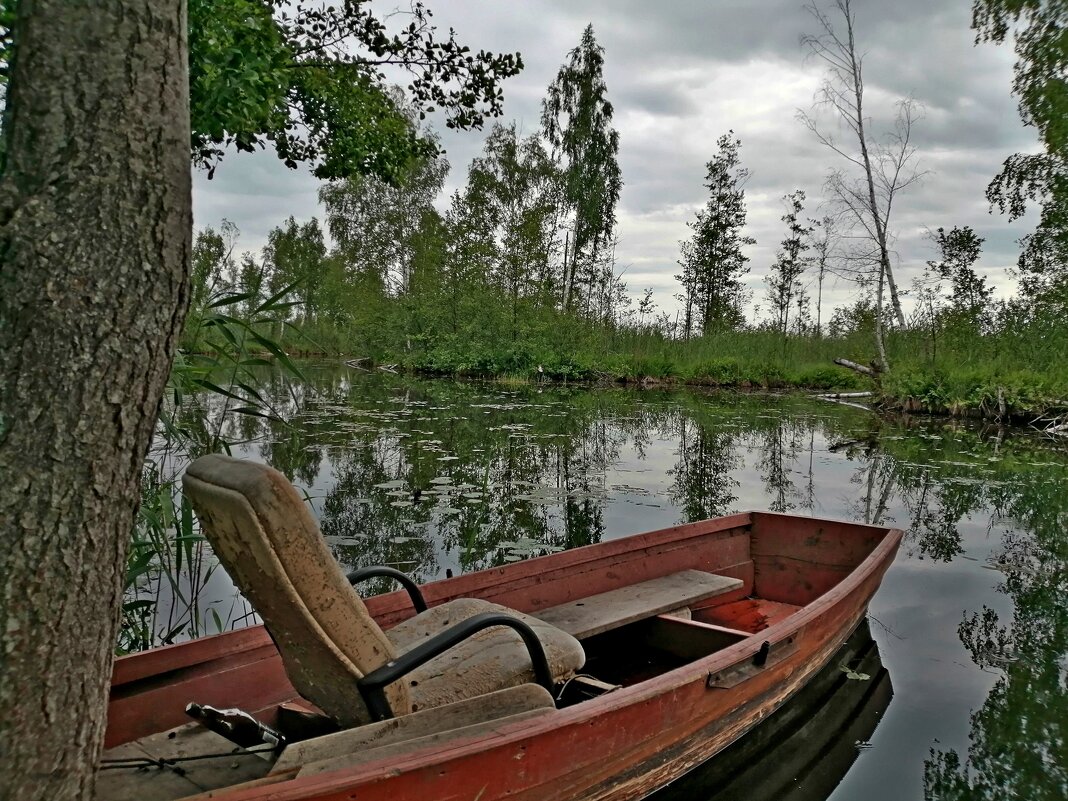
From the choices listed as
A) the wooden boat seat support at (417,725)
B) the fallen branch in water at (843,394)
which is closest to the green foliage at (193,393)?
the wooden boat seat support at (417,725)

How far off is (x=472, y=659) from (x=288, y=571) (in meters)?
0.98

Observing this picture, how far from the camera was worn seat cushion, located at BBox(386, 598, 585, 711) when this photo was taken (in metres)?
2.39

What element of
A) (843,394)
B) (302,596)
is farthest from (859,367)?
(302,596)

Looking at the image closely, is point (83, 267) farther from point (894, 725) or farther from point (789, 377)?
point (789, 377)

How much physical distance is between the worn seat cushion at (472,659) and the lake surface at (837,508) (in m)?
0.81

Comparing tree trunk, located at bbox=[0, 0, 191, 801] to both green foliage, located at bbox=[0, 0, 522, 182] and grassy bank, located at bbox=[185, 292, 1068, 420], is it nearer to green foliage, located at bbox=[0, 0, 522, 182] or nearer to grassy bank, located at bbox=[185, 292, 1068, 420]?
green foliage, located at bbox=[0, 0, 522, 182]

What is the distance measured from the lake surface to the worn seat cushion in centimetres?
81

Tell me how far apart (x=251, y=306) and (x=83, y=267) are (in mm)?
2046

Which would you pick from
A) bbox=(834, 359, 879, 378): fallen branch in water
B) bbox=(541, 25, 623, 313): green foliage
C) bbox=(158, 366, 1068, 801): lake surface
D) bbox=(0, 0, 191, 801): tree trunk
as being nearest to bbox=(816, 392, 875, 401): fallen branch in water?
bbox=(834, 359, 879, 378): fallen branch in water

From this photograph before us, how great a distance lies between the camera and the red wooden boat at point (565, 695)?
1.87 meters

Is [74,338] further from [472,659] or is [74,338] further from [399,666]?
[472,659]

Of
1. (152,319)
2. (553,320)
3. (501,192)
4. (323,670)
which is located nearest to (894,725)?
(323,670)

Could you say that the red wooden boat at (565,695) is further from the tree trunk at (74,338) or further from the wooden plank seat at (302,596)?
the tree trunk at (74,338)

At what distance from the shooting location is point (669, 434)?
1157 cm
